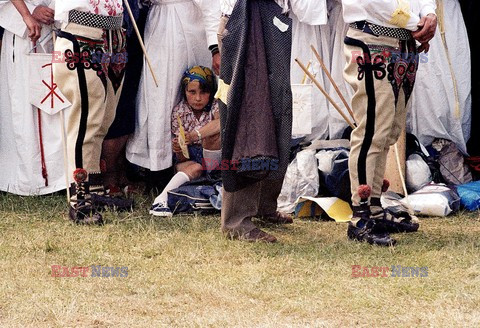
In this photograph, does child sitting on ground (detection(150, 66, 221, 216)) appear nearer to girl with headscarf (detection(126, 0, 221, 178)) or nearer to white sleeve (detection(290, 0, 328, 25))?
girl with headscarf (detection(126, 0, 221, 178))

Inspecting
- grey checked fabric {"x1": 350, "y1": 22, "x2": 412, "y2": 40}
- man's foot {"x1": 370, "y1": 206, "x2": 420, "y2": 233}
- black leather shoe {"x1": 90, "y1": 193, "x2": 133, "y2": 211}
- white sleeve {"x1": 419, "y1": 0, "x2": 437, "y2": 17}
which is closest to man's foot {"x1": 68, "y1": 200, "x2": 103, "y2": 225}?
black leather shoe {"x1": 90, "y1": 193, "x2": 133, "y2": 211}

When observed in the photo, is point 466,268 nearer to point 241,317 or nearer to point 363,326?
point 363,326

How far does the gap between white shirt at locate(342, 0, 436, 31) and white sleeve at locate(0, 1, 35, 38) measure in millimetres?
2577

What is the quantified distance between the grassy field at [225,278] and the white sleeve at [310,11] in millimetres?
1552

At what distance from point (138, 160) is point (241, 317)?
2.98m

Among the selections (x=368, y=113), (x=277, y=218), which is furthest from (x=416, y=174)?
(x=368, y=113)

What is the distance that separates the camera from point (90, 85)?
18.7 ft

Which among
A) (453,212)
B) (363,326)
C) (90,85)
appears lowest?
(453,212)

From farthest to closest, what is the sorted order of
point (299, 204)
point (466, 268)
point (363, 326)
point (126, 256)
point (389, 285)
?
1. point (299, 204)
2. point (126, 256)
3. point (466, 268)
4. point (389, 285)
5. point (363, 326)

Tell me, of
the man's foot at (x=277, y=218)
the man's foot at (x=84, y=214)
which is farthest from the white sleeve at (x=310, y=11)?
the man's foot at (x=84, y=214)

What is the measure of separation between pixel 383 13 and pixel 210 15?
5.99 feet

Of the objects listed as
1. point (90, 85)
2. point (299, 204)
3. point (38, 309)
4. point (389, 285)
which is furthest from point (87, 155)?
point (389, 285)

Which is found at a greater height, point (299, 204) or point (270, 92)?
point (270, 92)

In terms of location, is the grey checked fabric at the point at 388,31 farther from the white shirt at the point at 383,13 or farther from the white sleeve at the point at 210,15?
the white sleeve at the point at 210,15
